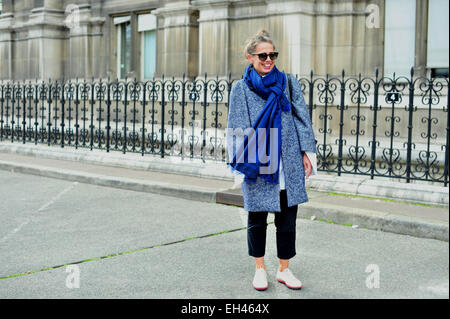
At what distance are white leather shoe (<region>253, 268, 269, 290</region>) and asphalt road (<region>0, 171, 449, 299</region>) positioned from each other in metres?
0.05

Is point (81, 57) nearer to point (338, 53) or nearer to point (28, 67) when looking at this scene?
point (28, 67)

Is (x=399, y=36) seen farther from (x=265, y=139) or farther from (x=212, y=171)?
(x=265, y=139)

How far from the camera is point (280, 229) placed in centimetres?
495

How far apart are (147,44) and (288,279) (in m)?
12.2

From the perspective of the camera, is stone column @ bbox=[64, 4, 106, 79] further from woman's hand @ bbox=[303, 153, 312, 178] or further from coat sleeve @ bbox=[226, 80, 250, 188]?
woman's hand @ bbox=[303, 153, 312, 178]

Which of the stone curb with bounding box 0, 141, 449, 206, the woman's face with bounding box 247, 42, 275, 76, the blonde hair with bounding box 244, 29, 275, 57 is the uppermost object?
the blonde hair with bounding box 244, 29, 275, 57

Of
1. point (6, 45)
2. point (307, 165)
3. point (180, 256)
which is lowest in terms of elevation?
point (180, 256)

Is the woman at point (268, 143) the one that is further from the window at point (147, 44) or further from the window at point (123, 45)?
the window at point (123, 45)

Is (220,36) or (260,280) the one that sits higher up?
(220,36)

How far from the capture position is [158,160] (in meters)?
11.2

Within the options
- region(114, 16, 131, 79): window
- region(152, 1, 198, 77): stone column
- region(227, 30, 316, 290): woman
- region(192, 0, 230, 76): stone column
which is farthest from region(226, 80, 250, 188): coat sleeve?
region(114, 16, 131, 79): window

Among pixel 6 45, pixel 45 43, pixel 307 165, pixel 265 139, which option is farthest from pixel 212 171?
pixel 6 45

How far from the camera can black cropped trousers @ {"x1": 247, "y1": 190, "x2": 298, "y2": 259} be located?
16.1 feet

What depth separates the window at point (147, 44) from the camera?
16047mm
